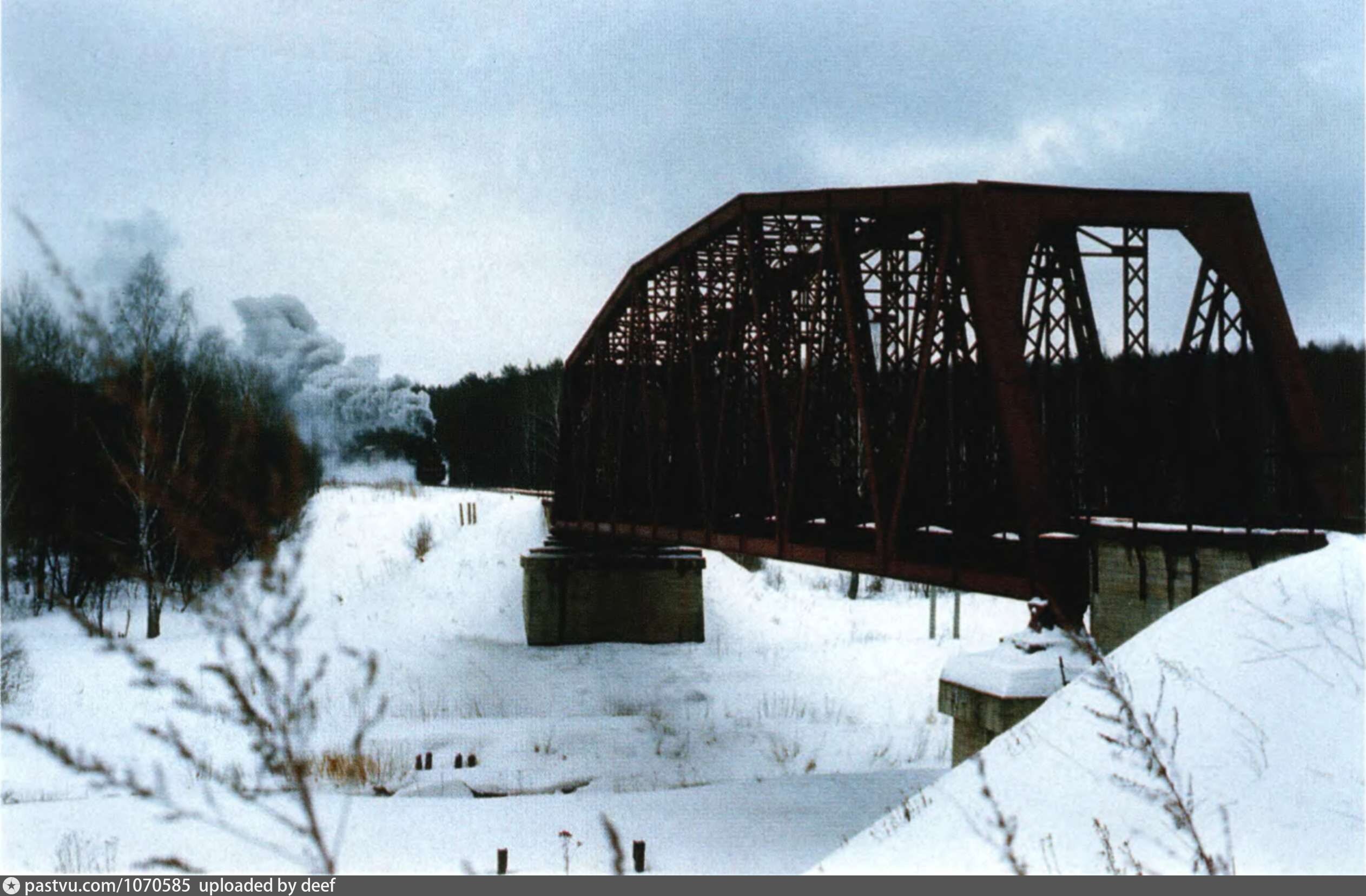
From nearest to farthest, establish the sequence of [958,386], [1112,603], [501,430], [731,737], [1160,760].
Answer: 1. [1160,760]
2. [1112,603]
3. [958,386]
4. [731,737]
5. [501,430]

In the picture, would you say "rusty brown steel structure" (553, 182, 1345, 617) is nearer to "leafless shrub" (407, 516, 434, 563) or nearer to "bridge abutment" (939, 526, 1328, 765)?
"bridge abutment" (939, 526, 1328, 765)

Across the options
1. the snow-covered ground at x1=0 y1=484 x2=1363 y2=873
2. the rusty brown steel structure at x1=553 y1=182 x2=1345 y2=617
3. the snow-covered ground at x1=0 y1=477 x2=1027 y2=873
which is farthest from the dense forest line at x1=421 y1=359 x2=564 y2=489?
the rusty brown steel structure at x1=553 y1=182 x2=1345 y2=617

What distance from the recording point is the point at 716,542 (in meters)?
18.9

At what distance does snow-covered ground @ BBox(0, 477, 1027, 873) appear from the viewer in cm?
1193

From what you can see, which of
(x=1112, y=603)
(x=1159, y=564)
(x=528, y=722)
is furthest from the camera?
(x=528, y=722)

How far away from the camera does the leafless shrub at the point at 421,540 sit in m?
38.8

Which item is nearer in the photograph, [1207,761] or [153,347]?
[1207,761]

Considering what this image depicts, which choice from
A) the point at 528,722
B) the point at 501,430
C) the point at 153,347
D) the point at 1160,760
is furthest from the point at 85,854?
the point at 501,430

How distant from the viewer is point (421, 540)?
3988cm

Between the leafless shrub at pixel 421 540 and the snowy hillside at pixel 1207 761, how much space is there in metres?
32.1

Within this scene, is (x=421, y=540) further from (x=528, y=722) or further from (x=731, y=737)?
(x=731, y=737)

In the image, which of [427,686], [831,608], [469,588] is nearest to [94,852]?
[427,686]

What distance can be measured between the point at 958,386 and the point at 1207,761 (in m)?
9.58

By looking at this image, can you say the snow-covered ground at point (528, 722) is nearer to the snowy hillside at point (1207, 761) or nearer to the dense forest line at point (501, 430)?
the snowy hillside at point (1207, 761)
